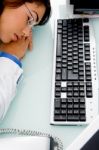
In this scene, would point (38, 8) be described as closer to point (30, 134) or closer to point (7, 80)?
point (7, 80)

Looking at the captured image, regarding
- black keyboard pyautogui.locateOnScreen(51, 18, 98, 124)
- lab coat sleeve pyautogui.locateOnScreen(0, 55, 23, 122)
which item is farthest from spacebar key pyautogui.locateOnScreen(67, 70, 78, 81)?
lab coat sleeve pyautogui.locateOnScreen(0, 55, 23, 122)

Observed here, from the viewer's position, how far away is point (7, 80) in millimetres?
810

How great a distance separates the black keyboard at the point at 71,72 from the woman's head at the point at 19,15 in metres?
0.10

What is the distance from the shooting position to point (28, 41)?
92 centimetres

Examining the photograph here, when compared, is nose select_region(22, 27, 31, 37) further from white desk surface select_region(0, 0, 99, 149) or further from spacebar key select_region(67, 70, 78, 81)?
spacebar key select_region(67, 70, 78, 81)

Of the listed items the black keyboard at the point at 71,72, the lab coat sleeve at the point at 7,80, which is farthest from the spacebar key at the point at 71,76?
the lab coat sleeve at the point at 7,80

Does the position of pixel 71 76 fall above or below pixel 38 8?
below

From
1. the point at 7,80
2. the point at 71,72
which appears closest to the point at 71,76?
the point at 71,72

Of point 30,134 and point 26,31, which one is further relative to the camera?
point 26,31

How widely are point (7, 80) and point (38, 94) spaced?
93 millimetres

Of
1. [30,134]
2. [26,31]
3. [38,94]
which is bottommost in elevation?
[30,134]

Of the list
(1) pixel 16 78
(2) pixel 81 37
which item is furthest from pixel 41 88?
(2) pixel 81 37

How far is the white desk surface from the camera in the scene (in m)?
0.76

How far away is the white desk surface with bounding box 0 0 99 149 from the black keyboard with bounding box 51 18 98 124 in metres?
0.03
